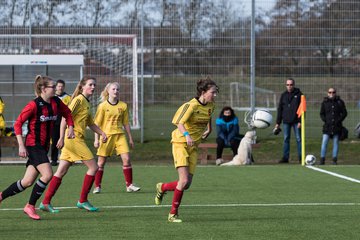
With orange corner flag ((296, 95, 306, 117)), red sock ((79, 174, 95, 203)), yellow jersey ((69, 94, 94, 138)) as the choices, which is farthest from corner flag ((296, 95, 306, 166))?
red sock ((79, 174, 95, 203))

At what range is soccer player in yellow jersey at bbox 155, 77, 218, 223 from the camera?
1035 cm

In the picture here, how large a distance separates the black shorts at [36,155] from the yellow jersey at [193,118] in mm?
1555

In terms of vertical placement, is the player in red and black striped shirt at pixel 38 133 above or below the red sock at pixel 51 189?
above

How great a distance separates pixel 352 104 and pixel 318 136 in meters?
1.28

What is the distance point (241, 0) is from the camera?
2422 centimetres

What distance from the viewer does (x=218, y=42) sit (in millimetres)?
24219

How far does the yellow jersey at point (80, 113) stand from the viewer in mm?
12031

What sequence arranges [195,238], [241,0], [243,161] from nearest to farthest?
[195,238]
[243,161]
[241,0]

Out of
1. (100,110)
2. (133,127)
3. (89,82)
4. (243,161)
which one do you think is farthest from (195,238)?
Answer: (133,127)

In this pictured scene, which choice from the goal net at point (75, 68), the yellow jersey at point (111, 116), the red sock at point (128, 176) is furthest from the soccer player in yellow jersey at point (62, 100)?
the red sock at point (128, 176)

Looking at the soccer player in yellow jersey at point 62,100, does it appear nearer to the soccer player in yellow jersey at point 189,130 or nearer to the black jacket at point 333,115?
the black jacket at point 333,115

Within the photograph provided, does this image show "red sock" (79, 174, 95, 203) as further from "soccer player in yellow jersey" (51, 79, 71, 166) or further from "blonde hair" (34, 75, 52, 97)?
"soccer player in yellow jersey" (51, 79, 71, 166)

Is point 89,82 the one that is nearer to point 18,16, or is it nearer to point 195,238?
point 195,238

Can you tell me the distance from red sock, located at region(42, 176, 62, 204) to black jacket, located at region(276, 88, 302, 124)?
10.5 m
